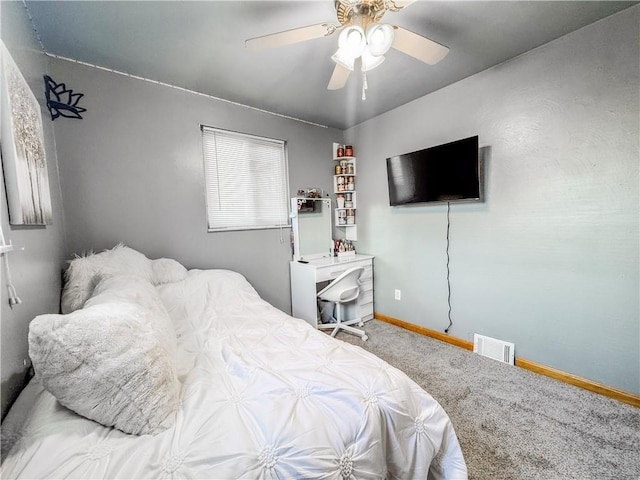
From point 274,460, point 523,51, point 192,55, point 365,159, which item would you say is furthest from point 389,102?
point 274,460

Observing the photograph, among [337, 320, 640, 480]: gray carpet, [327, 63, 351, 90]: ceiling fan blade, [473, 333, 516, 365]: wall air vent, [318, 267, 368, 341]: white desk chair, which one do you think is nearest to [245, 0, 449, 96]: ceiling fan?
[327, 63, 351, 90]: ceiling fan blade

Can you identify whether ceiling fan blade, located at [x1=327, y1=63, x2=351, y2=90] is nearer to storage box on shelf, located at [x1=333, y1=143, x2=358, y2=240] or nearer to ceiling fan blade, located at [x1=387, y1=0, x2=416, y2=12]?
ceiling fan blade, located at [x1=387, y1=0, x2=416, y2=12]

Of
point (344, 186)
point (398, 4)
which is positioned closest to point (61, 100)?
point (398, 4)

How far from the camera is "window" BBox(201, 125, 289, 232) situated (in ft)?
7.99

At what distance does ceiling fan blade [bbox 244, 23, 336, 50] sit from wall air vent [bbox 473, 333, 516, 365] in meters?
2.64

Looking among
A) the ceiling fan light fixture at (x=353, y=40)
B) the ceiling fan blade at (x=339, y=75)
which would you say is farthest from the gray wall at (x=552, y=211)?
the ceiling fan light fixture at (x=353, y=40)

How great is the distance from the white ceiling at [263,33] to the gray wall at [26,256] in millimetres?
255

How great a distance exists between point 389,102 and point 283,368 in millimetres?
2714

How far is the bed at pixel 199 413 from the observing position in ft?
2.13

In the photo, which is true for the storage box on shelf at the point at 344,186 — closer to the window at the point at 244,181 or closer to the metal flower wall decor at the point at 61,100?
the window at the point at 244,181

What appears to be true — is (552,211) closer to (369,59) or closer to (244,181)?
(369,59)

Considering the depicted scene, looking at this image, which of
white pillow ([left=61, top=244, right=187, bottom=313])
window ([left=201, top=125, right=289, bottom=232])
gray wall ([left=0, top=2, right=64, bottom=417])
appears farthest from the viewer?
window ([left=201, top=125, right=289, bottom=232])

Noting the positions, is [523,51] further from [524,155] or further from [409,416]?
[409,416]

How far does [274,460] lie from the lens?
2.24 ft
